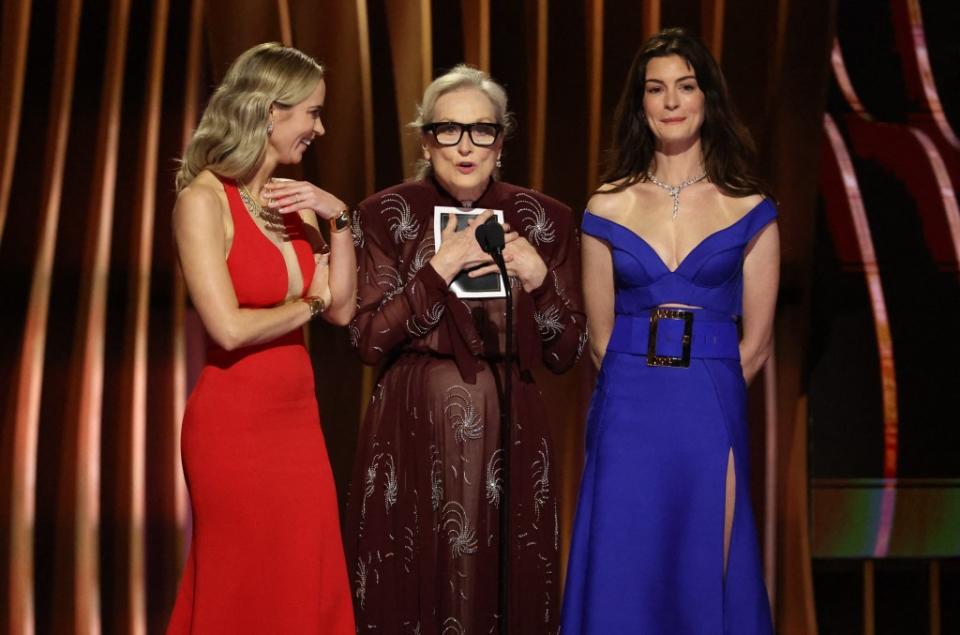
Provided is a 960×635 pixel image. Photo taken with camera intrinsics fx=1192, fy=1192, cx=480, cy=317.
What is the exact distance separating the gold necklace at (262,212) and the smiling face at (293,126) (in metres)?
0.10

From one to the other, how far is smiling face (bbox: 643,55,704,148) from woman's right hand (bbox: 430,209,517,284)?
16.0 inches

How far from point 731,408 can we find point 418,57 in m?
1.67

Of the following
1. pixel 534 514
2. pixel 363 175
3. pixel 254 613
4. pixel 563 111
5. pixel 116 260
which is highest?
pixel 563 111

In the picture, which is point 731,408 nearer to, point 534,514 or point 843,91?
point 534,514

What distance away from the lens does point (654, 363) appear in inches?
101

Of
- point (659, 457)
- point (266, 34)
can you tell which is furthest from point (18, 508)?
point (659, 457)

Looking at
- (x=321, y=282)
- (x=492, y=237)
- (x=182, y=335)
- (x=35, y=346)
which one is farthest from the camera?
(x=182, y=335)

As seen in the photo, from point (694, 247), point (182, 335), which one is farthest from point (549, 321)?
point (182, 335)

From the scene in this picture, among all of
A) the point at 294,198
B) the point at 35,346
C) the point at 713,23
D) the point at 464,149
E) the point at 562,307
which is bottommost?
the point at 35,346

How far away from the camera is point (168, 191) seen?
145 inches

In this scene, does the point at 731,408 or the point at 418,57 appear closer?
the point at 731,408

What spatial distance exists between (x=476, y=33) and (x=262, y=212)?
1.42 metres

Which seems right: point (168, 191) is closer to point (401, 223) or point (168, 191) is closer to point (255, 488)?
point (401, 223)

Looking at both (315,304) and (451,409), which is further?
(451,409)
